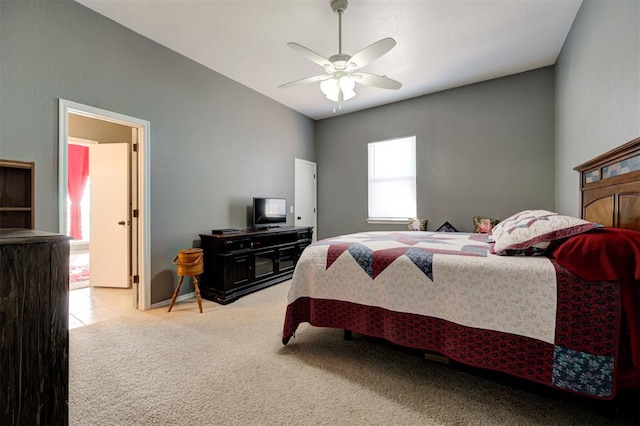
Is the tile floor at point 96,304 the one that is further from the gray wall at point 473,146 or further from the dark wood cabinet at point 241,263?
the gray wall at point 473,146

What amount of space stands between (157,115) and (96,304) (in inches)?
90.6

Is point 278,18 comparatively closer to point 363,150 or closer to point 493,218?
point 363,150

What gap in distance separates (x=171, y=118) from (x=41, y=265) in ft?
8.78

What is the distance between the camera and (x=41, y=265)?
3.19 feet

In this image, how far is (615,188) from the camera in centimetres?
176

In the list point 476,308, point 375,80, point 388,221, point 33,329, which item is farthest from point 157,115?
point 388,221

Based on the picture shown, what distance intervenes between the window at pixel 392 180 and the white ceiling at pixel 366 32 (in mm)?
1240

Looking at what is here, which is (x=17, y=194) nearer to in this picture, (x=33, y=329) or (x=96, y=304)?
(x=96, y=304)

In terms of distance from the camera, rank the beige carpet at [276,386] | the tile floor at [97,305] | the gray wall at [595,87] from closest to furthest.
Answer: the beige carpet at [276,386] < the gray wall at [595,87] < the tile floor at [97,305]

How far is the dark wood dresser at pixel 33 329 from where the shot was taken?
0.89m

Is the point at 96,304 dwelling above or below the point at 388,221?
below

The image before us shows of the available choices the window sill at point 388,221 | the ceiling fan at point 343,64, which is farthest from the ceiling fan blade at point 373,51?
the window sill at point 388,221

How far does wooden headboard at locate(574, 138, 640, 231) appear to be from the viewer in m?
1.52

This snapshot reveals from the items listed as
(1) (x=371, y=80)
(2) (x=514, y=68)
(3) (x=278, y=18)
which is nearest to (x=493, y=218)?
(2) (x=514, y=68)
